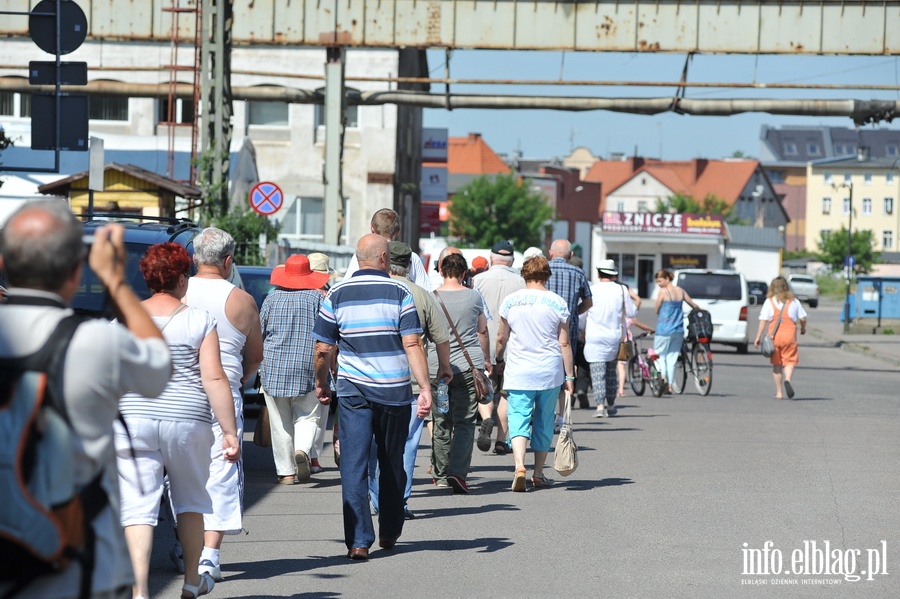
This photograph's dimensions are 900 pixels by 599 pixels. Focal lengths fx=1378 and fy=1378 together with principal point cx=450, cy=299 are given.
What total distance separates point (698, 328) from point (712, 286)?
13405mm

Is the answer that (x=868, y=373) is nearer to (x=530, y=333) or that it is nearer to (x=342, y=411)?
(x=530, y=333)

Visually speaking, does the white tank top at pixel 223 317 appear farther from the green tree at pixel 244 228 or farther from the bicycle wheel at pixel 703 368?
the green tree at pixel 244 228

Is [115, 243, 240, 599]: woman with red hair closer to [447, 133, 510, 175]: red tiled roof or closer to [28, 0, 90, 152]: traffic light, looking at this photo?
[28, 0, 90, 152]: traffic light

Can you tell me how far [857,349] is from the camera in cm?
3641

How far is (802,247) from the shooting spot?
17362 centimetres

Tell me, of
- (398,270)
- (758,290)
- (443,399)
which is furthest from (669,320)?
(758,290)

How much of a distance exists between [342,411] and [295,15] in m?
21.3

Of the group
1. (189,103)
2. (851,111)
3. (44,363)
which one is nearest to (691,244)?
(189,103)

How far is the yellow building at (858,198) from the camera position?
161250mm

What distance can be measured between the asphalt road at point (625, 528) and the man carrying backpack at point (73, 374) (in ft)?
10.8

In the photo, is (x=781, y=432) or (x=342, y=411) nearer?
(x=342, y=411)

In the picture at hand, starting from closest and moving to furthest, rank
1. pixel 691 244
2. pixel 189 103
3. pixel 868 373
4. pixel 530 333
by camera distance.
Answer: pixel 530 333 < pixel 868 373 < pixel 189 103 < pixel 691 244

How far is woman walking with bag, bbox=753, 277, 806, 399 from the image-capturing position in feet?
63.8

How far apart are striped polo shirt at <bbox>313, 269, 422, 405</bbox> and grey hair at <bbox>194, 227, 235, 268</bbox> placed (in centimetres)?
73
